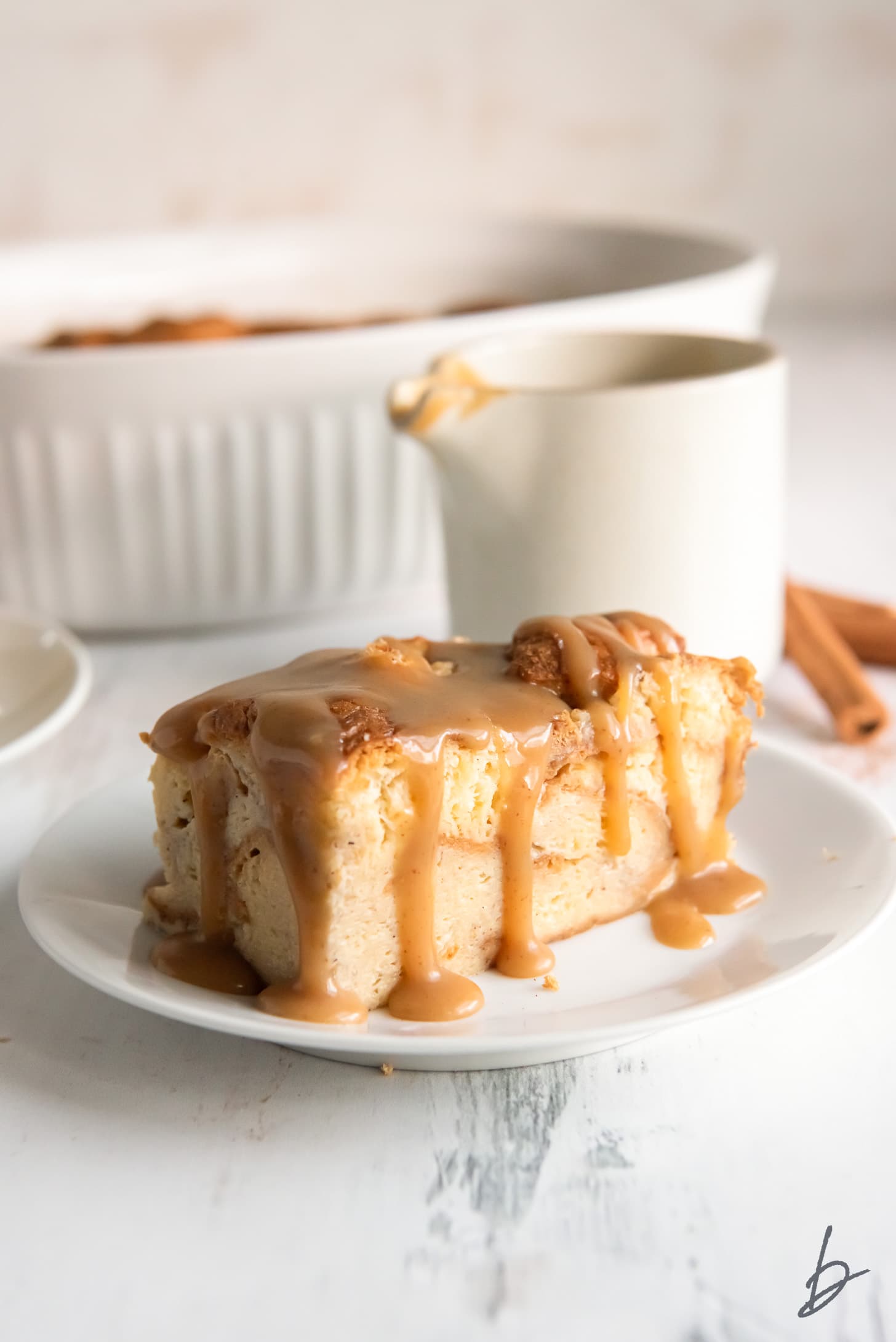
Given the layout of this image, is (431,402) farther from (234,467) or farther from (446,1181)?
(446,1181)

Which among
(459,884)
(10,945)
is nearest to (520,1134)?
(459,884)

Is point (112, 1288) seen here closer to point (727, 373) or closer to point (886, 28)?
point (727, 373)

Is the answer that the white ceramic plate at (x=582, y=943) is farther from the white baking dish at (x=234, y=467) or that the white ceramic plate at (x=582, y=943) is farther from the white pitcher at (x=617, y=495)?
the white baking dish at (x=234, y=467)

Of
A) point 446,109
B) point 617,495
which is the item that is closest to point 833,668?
point 617,495

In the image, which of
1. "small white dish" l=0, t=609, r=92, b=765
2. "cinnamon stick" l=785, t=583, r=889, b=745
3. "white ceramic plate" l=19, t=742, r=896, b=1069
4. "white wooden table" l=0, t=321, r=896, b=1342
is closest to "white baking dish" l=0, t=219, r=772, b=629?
"small white dish" l=0, t=609, r=92, b=765

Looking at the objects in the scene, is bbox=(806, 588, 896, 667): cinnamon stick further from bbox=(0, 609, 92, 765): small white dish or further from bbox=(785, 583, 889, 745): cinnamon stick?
bbox=(0, 609, 92, 765): small white dish

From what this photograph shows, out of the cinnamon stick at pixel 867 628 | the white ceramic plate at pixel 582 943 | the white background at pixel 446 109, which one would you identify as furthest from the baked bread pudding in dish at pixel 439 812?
the white background at pixel 446 109

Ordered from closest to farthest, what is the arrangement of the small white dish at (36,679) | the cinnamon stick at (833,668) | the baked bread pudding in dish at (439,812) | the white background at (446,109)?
the baked bread pudding in dish at (439,812) < the small white dish at (36,679) < the cinnamon stick at (833,668) < the white background at (446,109)
